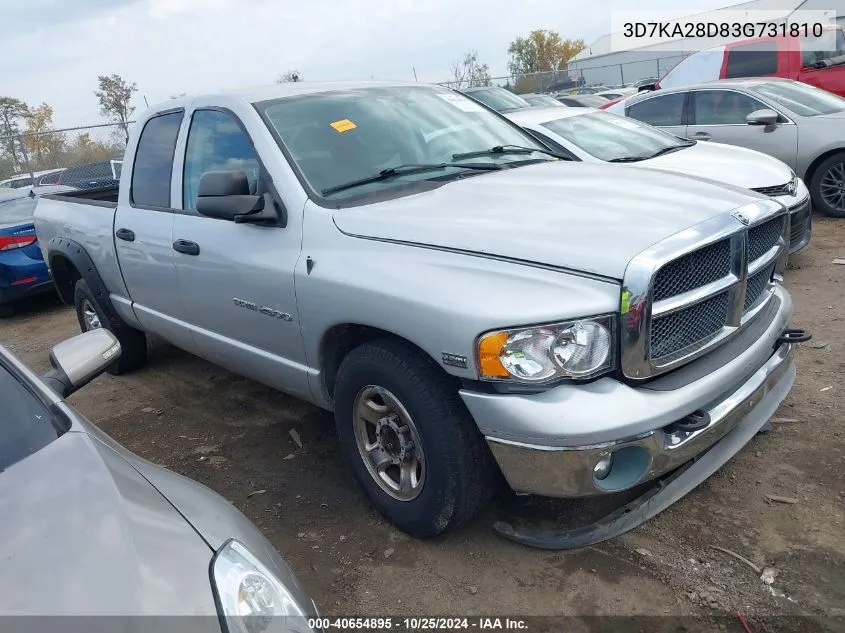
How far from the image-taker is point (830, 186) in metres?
7.58

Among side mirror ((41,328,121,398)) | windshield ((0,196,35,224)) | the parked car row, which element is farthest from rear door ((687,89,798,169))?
windshield ((0,196,35,224))

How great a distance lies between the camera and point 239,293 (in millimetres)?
3539

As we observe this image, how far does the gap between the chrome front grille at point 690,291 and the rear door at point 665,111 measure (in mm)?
5961

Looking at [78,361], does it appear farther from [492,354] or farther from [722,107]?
[722,107]

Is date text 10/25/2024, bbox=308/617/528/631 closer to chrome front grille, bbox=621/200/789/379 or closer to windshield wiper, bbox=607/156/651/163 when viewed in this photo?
chrome front grille, bbox=621/200/789/379

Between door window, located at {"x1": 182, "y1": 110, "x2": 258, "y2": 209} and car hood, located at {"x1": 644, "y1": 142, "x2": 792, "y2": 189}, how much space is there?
3.39m

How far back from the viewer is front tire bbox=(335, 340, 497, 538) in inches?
104

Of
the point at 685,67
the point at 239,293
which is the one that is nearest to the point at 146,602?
the point at 239,293

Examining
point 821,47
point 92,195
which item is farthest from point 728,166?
point 821,47

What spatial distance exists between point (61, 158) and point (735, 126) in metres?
19.8

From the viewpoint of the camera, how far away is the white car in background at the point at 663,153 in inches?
223

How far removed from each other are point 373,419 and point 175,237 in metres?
1.78

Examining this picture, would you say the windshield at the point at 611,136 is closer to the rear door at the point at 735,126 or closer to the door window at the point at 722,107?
the rear door at the point at 735,126

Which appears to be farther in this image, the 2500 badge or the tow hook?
the 2500 badge
